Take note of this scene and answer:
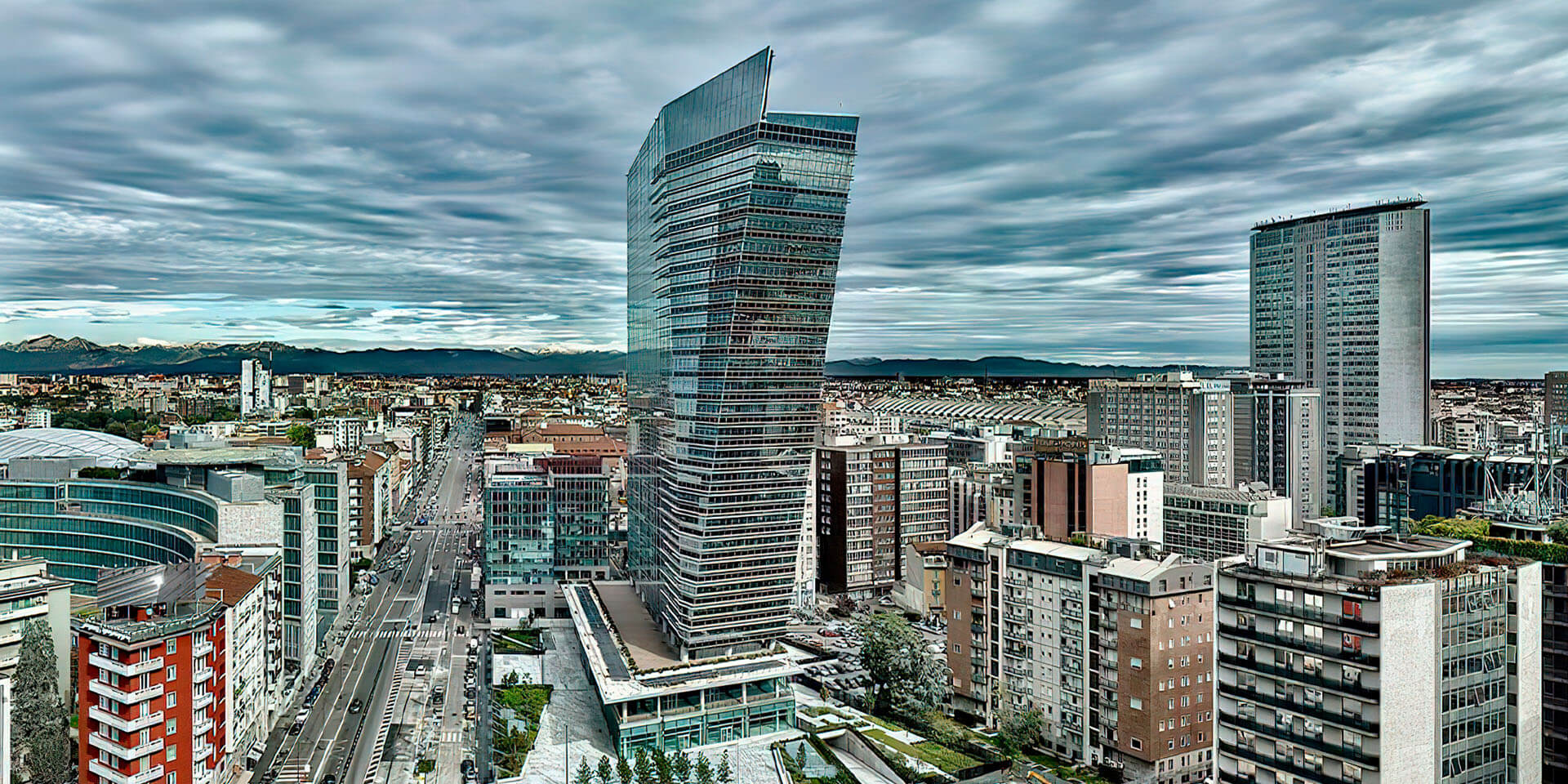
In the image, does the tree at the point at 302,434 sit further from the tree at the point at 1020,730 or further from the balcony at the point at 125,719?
the tree at the point at 1020,730

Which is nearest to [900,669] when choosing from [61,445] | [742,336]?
[742,336]

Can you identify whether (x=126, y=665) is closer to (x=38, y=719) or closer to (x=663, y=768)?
(x=38, y=719)

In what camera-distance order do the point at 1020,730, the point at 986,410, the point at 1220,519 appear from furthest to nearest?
the point at 986,410, the point at 1220,519, the point at 1020,730

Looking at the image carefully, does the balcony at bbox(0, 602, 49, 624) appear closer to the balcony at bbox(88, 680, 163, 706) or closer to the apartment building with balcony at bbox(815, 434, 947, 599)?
the balcony at bbox(88, 680, 163, 706)

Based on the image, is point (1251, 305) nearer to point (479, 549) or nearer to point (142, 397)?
point (479, 549)

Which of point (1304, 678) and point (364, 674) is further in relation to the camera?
point (364, 674)

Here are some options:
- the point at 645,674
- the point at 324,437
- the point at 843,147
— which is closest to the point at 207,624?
the point at 645,674
